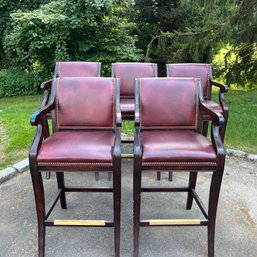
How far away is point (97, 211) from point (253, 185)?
153 cm

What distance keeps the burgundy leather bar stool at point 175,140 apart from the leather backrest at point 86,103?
0.71 ft

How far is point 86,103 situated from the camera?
211 cm

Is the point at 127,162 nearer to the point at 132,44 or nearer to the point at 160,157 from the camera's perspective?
the point at 160,157

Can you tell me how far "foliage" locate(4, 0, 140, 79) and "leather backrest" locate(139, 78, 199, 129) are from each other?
21.4 feet

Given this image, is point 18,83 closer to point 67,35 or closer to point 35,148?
point 67,35

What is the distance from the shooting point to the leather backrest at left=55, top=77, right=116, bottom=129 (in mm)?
2111

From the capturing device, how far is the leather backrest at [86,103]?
6.93ft

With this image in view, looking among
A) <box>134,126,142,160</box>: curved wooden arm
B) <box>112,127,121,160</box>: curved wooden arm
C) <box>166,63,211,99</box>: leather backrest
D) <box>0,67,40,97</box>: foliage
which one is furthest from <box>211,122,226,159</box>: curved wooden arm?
<box>0,67,40,97</box>: foliage

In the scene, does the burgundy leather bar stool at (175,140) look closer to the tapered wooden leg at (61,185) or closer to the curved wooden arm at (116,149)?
the curved wooden arm at (116,149)

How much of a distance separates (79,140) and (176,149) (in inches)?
24.3

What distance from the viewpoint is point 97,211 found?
2.41 metres

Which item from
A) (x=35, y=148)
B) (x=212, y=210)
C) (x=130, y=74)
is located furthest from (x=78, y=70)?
(x=212, y=210)

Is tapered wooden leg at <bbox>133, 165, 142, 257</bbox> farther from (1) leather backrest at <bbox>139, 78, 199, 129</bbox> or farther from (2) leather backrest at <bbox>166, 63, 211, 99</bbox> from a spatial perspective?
(2) leather backrest at <bbox>166, 63, 211, 99</bbox>

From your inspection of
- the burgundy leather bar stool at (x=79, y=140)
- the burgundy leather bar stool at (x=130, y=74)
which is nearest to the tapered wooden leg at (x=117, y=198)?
the burgundy leather bar stool at (x=79, y=140)
